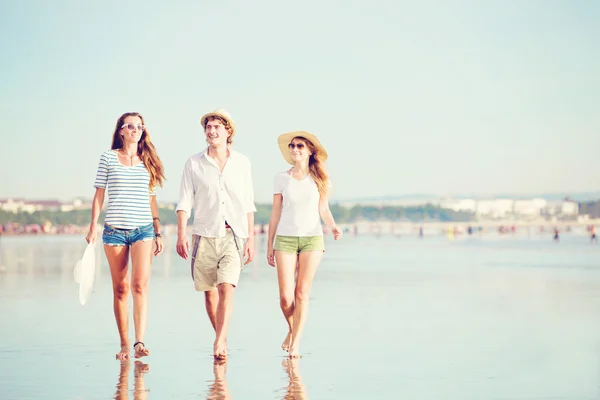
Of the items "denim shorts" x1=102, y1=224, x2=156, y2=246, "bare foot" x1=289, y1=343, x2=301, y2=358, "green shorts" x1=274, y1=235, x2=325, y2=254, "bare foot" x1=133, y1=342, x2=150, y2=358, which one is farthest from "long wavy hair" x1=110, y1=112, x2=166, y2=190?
"bare foot" x1=289, y1=343, x2=301, y2=358

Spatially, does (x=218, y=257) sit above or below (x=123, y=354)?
above

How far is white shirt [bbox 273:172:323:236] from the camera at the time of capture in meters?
9.14

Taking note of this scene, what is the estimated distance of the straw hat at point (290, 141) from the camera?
927 cm

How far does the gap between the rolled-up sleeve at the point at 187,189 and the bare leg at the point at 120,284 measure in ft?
1.86

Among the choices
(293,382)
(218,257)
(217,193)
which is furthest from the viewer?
(218,257)

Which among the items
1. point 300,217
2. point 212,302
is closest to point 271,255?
point 300,217

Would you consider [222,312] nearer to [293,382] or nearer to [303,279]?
[303,279]

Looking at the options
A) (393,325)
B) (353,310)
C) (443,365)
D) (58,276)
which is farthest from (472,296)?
(58,276)

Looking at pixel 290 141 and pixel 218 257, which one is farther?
pixel 290 141

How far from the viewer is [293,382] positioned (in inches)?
317

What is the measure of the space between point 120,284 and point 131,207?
650 mm

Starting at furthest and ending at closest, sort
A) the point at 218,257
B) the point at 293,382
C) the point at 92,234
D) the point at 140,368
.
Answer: the point at 218,257 → the point at 92,234 → the point at 140,368 → the point at 293,382

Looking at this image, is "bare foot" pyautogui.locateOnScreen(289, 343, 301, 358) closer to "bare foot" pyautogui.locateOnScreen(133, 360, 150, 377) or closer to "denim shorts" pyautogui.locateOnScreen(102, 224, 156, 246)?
"bare foot" pyautogui.locateOnScreen(133, 360, 150, 377)

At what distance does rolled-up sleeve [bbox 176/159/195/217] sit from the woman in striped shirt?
197 mm
